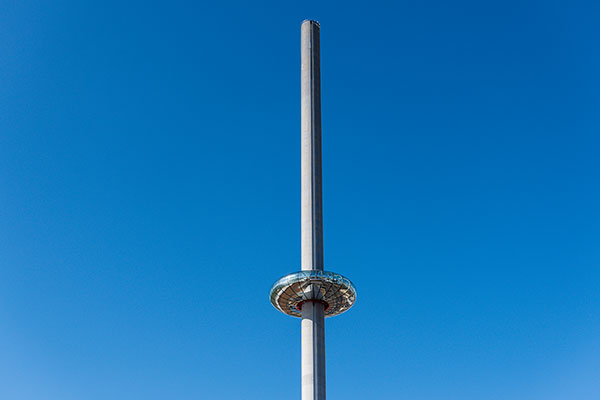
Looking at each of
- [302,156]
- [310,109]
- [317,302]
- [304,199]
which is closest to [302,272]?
[317,302]

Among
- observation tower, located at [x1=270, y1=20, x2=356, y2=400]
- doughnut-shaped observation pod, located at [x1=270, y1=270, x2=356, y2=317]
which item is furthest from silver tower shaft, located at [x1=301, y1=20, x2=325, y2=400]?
doughnut-shaped observation pod, located at [x1=270, y1=270, x2=356, y2=317]

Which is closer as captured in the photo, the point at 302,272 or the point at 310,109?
the point at 302,272

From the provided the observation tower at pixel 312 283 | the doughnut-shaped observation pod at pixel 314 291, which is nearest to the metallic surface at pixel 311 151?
the observation tower at pixel 312 283

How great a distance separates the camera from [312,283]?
53844 millimetres

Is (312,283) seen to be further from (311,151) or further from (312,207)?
(311,151)

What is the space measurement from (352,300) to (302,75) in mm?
21261

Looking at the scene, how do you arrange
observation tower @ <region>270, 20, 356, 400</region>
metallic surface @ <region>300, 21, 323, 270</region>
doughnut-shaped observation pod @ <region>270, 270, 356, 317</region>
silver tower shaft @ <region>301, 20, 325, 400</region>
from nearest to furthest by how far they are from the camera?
silver tower shaft @ <region>301, 20, 325, 400</region>, observation tower @ <region>270, 20, 356, 400</region>, doughnut-shaped observation pod @ <region>270, 270, 356, 317</region>, metallic surface @ <region>300, 21, 323, 270</region>

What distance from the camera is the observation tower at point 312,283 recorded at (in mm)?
51938

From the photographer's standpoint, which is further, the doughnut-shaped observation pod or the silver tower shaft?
the doughnut-shaped observation pod

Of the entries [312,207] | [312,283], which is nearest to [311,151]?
[312,207]

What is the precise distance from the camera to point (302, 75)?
6544 cm

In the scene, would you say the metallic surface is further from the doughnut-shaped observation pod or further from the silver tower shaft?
the doughnut-shaped observation pod

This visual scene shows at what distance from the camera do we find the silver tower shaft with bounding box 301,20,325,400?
5150 centimetres

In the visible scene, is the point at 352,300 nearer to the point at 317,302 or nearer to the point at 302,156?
the point at 317,302
